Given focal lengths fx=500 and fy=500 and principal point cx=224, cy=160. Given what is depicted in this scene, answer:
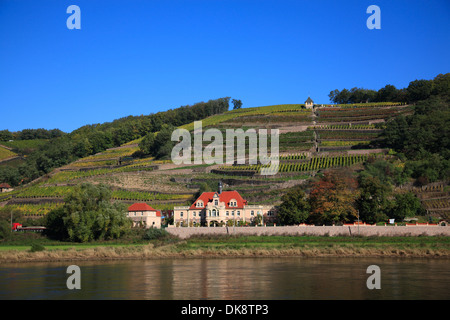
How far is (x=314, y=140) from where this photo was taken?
9919 centimetres

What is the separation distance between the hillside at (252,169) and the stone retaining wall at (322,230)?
1029cm

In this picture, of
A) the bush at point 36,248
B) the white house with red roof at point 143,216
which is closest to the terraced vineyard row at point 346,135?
the white house with red roof at point 143,216

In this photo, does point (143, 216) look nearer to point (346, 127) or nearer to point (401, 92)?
point (346, 127)

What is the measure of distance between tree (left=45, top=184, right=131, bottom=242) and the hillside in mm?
14503

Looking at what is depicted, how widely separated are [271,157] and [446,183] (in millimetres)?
31253

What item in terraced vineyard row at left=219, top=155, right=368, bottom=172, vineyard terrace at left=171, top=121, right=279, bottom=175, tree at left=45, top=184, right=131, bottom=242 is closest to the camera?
tree at left=45, top=184, right=131, bottom=242

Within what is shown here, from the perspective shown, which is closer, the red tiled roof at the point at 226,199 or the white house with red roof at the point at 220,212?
the white house with red roof at the point at 220,212

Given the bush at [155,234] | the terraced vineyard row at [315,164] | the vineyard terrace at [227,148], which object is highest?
the vineyard terrace at [227,148]

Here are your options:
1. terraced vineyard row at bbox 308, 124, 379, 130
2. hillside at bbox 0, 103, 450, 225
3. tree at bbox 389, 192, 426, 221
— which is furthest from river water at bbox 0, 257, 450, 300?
terraced vineyard row at bbox 308, 124, 379, 130

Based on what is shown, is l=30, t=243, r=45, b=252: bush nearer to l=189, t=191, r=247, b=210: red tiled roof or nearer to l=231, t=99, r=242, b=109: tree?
l=189, t=191, r=247, b=210: red tiled roof

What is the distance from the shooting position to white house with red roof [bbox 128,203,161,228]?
64500mm

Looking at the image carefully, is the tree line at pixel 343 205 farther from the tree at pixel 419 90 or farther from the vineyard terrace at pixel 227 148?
the tree at pixel 419 90

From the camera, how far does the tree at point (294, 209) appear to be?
184 feet
